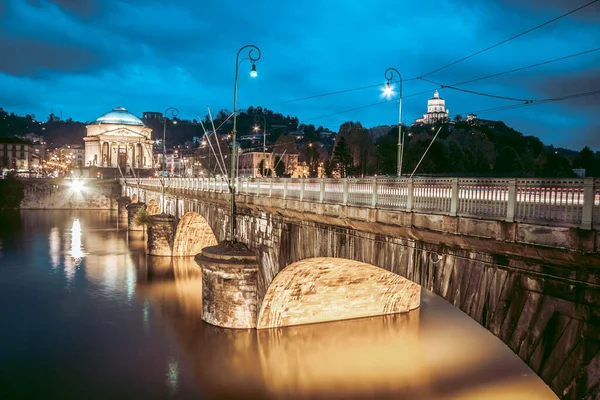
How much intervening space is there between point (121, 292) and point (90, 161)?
327ft

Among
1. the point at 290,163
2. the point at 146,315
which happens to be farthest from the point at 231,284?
the point at 290,163

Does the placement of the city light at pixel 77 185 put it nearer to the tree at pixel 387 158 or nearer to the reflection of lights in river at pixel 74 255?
the reflection of lights in river at pixel 74 255

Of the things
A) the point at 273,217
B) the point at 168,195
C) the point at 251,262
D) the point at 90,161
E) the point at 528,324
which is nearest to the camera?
the point at 528,324

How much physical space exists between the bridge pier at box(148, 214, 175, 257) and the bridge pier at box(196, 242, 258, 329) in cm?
1836

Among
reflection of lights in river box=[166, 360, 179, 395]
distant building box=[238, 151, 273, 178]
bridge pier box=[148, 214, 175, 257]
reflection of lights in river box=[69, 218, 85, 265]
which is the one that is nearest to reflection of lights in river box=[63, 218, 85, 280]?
reflection of lights in river box=[69, 218, 85, 265]

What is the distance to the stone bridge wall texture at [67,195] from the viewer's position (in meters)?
84.1

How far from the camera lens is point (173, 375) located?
55.8 feet

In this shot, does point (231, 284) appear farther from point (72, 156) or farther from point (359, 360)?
point (72, 156)

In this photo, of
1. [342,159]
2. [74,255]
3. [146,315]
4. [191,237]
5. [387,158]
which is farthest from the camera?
Result: [387,158]

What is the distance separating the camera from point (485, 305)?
854 cm

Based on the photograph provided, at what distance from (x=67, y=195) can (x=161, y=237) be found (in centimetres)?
5700

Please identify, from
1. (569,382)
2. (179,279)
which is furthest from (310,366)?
(179,279)

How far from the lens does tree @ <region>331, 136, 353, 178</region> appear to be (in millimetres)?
65562

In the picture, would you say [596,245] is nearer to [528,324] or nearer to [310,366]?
[528,324]
